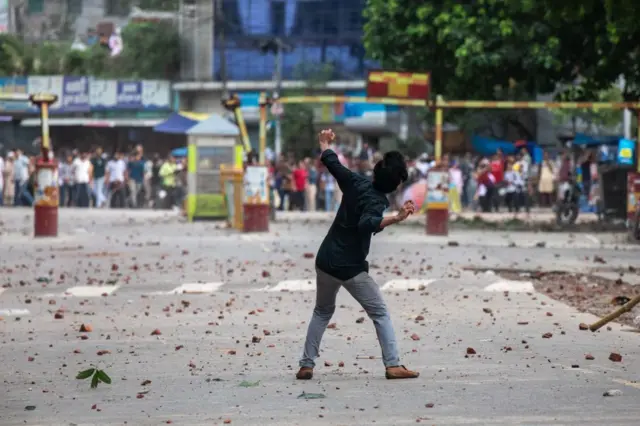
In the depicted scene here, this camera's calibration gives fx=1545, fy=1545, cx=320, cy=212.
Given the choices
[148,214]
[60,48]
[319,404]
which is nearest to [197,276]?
[319,404]

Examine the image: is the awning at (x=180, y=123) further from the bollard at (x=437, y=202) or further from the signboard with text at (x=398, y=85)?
the bollard at (x=437, y=202)

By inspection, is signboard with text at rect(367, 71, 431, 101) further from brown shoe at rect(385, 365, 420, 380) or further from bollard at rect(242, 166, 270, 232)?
brown shoe at rect(385, 365, 420, 380)

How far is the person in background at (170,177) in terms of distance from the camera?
44875 mm

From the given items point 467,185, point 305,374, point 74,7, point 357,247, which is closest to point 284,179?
point 467,185

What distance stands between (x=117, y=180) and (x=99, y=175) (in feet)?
1.86

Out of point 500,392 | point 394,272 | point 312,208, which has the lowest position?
point 312,208

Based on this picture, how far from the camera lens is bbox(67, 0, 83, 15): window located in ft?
258

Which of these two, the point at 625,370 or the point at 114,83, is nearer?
the point at 625,370

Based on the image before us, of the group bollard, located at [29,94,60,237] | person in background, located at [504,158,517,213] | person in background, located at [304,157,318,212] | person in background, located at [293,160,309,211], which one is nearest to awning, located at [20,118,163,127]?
person in background, located at [304,157,318,212]

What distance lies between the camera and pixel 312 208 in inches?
1762

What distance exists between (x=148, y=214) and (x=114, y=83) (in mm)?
24884

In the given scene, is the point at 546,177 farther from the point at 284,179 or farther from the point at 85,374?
the point at 85,374

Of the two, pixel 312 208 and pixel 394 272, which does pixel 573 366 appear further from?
pixel 312 208

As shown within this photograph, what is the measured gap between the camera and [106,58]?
2830 inches
